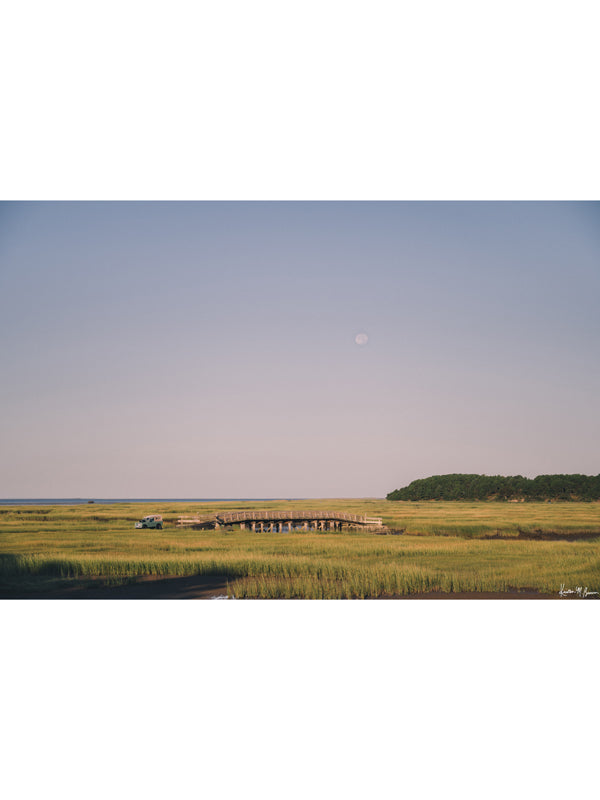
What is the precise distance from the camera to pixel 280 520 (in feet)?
111

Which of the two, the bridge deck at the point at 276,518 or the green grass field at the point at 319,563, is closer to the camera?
the green grass field at the point at 319,563

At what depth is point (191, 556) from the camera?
1582cm

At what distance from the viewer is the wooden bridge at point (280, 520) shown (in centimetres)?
3139

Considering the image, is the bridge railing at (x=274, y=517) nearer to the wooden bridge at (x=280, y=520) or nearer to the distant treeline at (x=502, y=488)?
the wooden bridge at (x=280, y=520)

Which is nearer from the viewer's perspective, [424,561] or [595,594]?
[595,594]

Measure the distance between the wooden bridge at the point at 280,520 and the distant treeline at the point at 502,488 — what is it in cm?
783

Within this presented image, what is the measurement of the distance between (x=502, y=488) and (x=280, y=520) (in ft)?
48.9
